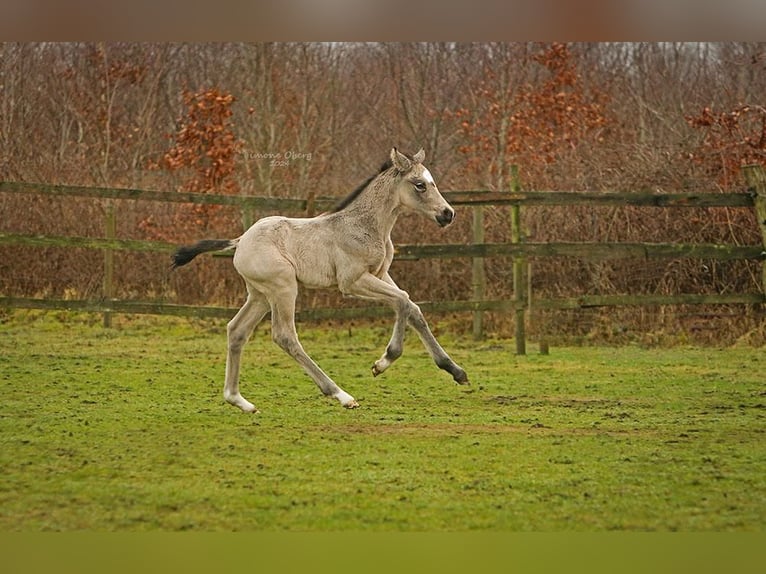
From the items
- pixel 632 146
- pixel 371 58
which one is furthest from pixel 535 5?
pixel 371 58

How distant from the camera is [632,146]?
1092cm

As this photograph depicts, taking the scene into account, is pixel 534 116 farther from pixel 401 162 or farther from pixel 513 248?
pixel 401 162

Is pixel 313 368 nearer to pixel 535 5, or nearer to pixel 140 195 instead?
pixel 535 5

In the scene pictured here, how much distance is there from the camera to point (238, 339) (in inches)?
247

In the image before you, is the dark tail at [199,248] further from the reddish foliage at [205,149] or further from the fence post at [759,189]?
the reddish foliage at [205,149]

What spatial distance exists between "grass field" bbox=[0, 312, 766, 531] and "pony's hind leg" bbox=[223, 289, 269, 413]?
3.9 inches

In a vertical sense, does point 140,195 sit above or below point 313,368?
above

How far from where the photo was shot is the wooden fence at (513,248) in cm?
888

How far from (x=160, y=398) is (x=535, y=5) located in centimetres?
322

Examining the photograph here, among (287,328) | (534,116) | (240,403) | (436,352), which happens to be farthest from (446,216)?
(534,116)

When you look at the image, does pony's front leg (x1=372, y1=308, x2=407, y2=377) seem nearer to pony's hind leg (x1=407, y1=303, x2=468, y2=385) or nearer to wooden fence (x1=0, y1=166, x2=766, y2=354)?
pony's hind leg (x1=407, y1=303, x2=468, y2=385)

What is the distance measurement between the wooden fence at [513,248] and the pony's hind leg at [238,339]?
2.83m

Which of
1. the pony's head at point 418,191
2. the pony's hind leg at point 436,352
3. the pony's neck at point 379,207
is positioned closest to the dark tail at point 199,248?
the pony's neck at point 379,207

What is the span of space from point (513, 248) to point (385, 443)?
384 centimetres
